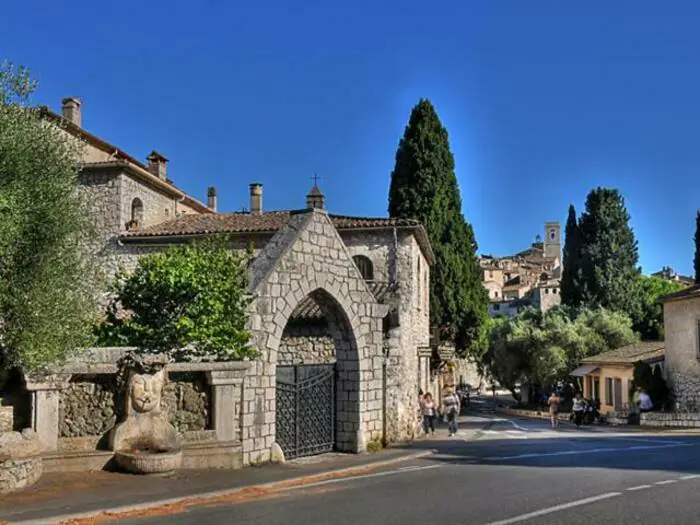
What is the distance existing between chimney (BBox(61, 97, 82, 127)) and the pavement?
2395 centimetres

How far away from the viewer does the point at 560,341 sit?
54.1 meters

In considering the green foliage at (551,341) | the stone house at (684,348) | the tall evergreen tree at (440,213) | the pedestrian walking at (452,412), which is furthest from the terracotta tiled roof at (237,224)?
the green foliage at (551,341)

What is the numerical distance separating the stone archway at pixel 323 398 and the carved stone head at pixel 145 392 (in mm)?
4003

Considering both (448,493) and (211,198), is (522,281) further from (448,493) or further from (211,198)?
(448,493)

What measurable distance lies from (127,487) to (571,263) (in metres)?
56.5

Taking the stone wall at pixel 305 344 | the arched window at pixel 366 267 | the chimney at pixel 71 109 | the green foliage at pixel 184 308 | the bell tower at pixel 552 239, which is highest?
the bell tower at pixel 552 239

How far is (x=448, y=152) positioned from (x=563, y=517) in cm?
3338

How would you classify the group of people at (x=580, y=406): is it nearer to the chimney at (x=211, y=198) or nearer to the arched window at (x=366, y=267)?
the arched window at (x=366, y=267)

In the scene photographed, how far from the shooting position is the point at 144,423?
13.0 metres

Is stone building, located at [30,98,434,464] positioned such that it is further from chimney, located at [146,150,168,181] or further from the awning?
the awning

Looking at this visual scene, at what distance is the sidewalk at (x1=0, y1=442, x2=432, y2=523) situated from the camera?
1005 centimetres

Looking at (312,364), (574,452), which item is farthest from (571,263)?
(312,364)

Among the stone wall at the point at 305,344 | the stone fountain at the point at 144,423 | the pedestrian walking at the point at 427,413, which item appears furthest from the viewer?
the pedestrian walking at the point at 427,413

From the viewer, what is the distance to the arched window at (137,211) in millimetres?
32875
